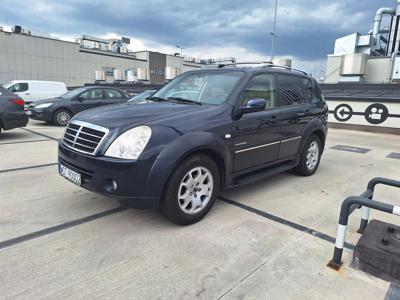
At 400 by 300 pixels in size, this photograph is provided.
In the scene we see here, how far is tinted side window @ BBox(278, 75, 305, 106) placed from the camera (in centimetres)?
411

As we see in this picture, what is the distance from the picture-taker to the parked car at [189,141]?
8.44 feet

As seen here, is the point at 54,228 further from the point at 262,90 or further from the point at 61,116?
the point at 61,116

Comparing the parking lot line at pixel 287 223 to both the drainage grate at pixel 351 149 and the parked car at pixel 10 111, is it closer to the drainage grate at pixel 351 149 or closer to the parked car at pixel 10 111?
the drainage grate at pixel 351 149

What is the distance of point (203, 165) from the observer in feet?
9.54

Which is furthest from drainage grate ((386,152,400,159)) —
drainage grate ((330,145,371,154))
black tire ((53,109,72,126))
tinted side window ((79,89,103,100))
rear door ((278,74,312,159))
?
black tire ((53,109,72,126))

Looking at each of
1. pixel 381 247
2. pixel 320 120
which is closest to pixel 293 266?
pixel 381 247

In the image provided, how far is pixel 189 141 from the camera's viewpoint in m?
2.72

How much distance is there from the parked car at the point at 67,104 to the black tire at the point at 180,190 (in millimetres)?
8666

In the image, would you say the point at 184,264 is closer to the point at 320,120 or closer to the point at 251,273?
the point at 251,273

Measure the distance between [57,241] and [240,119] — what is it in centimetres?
224

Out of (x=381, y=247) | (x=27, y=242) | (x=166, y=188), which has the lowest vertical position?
(x=27, y=242)

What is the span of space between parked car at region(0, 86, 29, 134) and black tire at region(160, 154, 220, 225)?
20.8ft

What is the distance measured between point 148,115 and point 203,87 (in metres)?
1.07

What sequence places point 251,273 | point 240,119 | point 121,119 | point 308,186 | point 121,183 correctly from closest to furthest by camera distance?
point 251,273, point 121,183, point 121,119, point 240,119, point 308,186
